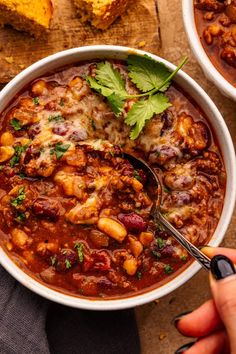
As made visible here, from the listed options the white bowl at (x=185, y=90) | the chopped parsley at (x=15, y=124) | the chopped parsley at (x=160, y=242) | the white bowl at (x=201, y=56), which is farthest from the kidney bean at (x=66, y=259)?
the white bowl at (x=201, y=56)

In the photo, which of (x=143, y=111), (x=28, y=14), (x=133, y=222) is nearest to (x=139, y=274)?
(x=133, y=222)

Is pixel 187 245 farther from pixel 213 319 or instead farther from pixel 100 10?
pixel 100 10

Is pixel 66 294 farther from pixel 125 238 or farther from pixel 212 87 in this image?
pixel 212 87

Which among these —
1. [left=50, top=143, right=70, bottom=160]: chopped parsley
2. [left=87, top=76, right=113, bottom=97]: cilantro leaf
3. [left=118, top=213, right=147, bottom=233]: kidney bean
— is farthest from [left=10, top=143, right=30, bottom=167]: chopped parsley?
[left=118, top=213, right=147, bottom=233]: kidney bean

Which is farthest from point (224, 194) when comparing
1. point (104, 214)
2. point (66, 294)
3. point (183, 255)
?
point (66, 294)

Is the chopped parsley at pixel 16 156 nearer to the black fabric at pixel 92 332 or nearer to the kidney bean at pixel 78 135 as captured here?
the kidney bean at pixel 78 135

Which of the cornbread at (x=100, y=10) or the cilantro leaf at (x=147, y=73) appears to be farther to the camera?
the cornbread at (x=100, y=10)
